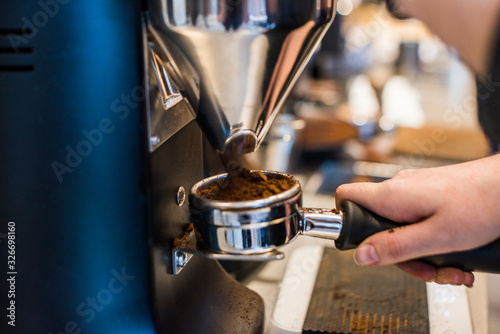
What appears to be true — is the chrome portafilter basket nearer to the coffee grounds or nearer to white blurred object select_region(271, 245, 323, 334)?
the coffee grounds

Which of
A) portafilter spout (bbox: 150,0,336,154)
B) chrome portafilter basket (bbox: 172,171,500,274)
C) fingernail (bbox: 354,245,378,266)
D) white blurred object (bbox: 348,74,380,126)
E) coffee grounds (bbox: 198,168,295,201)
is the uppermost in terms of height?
portafilter spout (bbox: 150,0,336,154)

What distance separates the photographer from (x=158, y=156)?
17.3 inches

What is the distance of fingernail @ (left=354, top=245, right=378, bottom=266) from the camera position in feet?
1.46

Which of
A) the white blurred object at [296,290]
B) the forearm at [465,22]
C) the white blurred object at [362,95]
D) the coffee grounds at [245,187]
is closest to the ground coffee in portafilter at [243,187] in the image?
the coffee grounds at [245,187]

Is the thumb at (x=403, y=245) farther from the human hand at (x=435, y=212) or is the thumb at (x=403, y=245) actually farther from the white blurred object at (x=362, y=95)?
the white blurred object at (x=362, y=95)

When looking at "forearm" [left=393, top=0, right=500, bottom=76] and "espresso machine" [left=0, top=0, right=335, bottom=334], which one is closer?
"espresso machine" [left=0, top=0, right=335, bottom=334]

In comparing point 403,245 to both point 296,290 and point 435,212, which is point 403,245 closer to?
point 435,212

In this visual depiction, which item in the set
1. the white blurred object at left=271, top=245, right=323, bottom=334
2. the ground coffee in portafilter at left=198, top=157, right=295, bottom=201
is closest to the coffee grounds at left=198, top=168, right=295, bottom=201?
the ground coffee in portafilter at left=198, top=157, right=295, bottom=201

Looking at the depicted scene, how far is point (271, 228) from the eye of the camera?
42 cm

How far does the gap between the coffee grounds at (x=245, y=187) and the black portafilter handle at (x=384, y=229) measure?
64 millimetres

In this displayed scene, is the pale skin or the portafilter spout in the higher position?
the portafilter spout

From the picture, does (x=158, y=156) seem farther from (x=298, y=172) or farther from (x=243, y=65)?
(x=298, y=172)

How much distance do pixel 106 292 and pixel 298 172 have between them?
87cm

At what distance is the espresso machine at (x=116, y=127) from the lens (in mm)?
390
